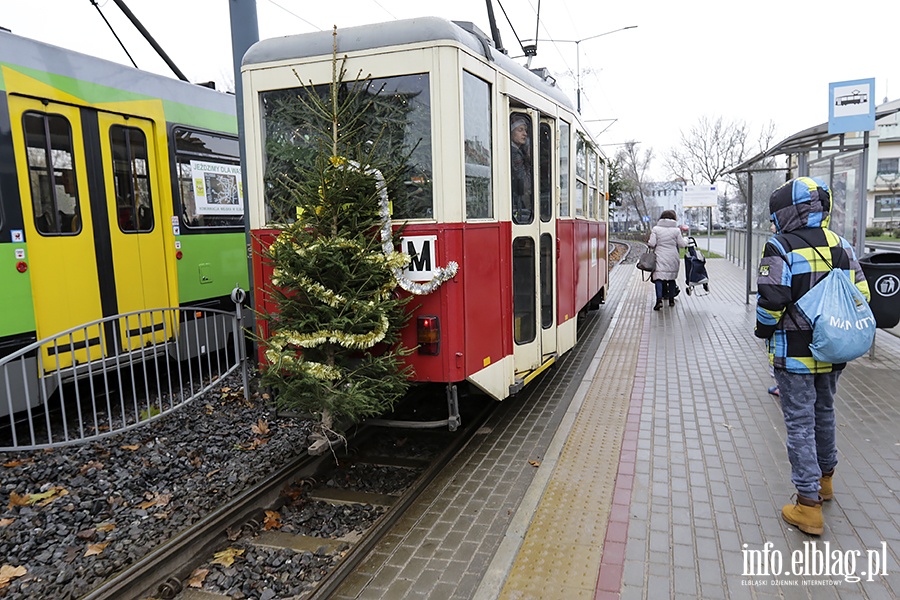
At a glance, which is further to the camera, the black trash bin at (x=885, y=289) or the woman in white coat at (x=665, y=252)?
the woman in white coat at (x=665, y=252)

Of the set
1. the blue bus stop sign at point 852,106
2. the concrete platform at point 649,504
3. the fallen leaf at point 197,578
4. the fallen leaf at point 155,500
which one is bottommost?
the fallen leaf at point 197,578

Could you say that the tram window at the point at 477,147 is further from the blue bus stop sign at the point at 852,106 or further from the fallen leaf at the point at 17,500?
the blue bus stop sign at the point at 852,106

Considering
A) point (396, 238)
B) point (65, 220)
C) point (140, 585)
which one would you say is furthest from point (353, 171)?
point (65, 220)

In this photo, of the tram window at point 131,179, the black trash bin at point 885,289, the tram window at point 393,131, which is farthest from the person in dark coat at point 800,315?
the tram window at point 131,179

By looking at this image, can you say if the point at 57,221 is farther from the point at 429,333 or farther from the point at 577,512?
the point at 577,512

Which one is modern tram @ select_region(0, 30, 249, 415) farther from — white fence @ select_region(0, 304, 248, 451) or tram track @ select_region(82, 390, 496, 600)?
tram track @ select_region(82, 390, 496, 600)

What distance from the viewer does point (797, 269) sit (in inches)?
153

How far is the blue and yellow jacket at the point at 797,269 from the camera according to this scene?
386 cm

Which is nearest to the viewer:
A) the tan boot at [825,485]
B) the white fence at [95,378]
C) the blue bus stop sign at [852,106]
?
the tan boot at [825,485]

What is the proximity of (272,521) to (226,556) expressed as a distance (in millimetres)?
492

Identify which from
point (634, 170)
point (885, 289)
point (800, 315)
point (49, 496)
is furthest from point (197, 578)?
point (634, 170)

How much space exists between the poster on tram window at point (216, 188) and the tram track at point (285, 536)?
4290 millimetres

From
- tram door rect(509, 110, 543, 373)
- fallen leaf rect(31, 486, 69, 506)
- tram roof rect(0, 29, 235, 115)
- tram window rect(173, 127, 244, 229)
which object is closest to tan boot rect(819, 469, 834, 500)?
tram door rect(509, 110, 543, 373)

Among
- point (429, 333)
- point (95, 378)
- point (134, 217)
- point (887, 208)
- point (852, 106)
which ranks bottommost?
point (95, 378)
